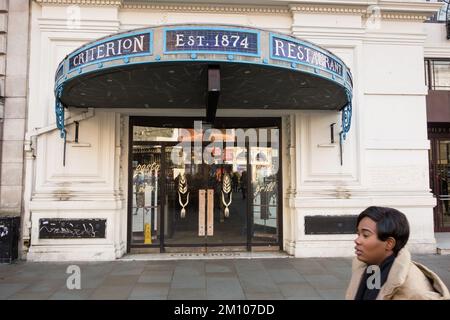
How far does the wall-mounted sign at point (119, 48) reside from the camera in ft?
17.5

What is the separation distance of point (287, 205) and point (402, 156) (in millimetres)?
2847

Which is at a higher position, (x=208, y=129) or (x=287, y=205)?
(x=208, y=129)

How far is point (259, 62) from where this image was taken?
17.6 ft

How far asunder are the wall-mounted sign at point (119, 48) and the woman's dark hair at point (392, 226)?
14.1 ft

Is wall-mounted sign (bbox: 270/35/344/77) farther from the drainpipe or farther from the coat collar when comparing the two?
the drainpipe

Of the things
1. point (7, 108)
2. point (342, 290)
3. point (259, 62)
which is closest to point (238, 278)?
point (342, 290)

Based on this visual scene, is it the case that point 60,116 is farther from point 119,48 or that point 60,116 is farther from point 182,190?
point 182,190

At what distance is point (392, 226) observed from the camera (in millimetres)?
1876

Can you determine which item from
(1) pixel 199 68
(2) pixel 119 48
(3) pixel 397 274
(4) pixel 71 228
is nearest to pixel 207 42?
(1) pixel 199 68

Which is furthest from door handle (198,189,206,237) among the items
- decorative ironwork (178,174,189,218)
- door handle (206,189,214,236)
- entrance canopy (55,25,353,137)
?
entrance canopy (55,25,353,137)

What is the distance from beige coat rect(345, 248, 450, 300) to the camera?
168 cm

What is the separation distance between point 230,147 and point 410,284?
23.1 feet

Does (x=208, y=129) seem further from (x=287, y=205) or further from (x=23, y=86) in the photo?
(x=23, y=86)

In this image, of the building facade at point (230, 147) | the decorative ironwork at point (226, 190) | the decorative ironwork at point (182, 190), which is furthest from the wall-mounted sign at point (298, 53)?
the decorative ironwork at point (182, 190)
